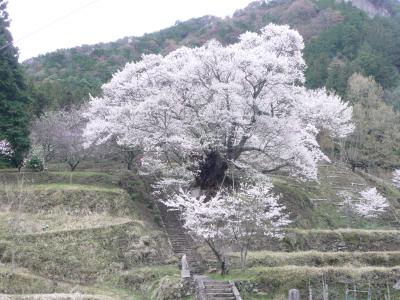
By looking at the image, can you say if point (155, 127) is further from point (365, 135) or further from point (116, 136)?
point (365, 135)

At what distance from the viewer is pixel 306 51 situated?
170 ft

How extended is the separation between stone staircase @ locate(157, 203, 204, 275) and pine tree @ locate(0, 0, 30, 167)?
802 cm

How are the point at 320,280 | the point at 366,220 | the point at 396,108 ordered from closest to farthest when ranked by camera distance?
1. the point at 320,280
2. the point at 366,220
3. the point at 396,108

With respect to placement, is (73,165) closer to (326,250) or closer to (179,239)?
(179,239)

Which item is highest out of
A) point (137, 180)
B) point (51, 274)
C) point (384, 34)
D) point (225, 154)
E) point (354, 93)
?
point (384, 34)

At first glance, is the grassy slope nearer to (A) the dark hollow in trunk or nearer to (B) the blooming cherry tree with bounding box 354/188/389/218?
(A) the dark hollow in trunk

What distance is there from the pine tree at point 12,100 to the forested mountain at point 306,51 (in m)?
8.08

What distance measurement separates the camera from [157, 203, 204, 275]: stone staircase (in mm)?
19303

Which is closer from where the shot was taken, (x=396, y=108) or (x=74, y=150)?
(x=74, y=150)

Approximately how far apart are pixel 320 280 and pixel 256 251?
14.8 feet

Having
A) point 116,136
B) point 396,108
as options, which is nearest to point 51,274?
point 116,136

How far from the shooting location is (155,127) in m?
24.7

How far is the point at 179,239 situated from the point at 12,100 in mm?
12358

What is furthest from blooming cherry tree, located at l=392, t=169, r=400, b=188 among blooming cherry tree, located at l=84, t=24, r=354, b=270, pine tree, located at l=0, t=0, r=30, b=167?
pine tree, located at l=0, t=0, r=30, b=167
